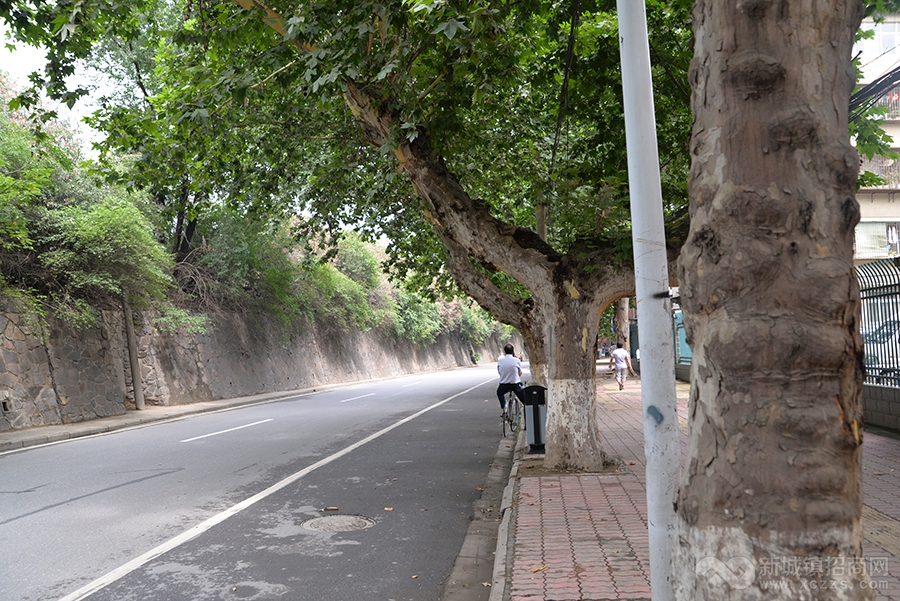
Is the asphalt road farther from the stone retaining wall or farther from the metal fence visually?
the metal fence

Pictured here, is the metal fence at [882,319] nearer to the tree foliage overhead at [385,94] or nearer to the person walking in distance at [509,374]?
the tree foliage overhead at [385,94]

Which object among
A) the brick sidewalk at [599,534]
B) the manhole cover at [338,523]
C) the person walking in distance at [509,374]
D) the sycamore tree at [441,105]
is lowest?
the manhole cover at [338,523]

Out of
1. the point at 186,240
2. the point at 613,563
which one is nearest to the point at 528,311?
the point at 613,563

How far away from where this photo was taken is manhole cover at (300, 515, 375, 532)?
22.2ft

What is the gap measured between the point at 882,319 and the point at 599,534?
8384 mm

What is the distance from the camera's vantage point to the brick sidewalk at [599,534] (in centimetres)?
459

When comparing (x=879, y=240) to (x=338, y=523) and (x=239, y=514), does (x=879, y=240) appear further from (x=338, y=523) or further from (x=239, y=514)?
(x=239, y=514)

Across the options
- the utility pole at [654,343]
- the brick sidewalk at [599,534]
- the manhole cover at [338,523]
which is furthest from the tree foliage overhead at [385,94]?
the manhole cover at [338,523]

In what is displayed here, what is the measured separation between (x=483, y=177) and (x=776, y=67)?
39.5ft

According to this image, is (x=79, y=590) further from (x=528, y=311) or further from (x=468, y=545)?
(x=528, y=311)

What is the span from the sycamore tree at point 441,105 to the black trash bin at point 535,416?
47.9 inches

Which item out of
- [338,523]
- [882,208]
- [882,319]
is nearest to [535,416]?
[338,523]

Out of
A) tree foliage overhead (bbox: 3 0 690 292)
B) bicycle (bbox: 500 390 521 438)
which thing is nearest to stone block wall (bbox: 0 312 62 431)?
tree foliage overhead (bbox: 3 0 690 292)

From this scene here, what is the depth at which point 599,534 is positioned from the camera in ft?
19.4
